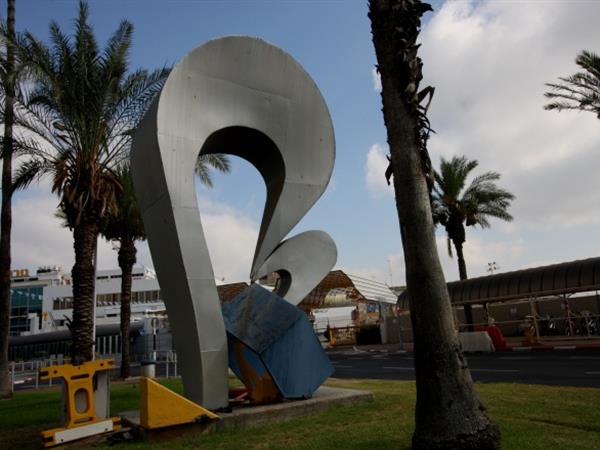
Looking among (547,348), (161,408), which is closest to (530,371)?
(547,348)

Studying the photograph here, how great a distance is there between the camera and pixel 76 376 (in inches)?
300

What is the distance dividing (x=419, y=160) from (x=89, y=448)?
556 cm

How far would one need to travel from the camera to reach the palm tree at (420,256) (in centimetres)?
485

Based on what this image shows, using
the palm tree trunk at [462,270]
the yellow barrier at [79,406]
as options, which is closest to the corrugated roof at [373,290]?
the palm tree trunk at [462,270]

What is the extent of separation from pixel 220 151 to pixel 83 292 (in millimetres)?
5152

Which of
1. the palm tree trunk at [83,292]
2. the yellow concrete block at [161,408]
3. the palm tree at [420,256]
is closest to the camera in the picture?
the palm tree at [420,256]

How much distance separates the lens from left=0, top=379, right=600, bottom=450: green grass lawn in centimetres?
580

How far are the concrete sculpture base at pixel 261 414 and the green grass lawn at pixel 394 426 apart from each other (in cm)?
14

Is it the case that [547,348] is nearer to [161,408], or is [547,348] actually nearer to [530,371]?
[530,371]

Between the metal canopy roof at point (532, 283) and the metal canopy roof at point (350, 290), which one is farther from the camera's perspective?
the metal canopy roof at point (350, 290)

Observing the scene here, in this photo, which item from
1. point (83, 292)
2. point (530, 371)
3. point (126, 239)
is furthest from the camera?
point (126, 239)

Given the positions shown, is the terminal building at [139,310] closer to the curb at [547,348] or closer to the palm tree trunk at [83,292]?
the palm tree trunk at [83,292]

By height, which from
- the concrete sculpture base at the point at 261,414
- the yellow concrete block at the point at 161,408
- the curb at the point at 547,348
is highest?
the yellow concrete block at the point at 161,408

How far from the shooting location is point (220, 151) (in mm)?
9594
